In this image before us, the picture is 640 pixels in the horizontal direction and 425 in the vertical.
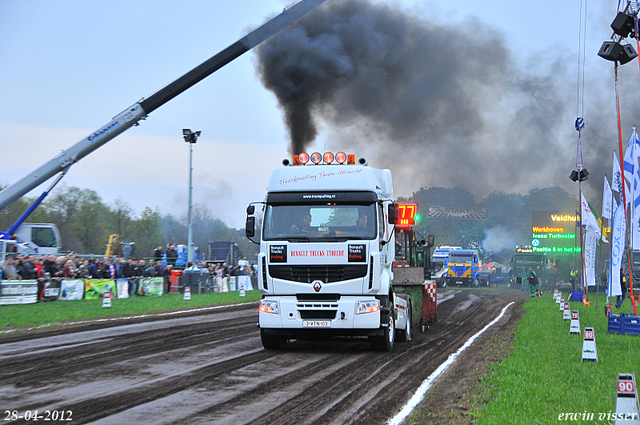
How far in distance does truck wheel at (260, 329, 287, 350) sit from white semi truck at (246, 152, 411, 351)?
3 cm

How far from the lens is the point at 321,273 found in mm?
12016

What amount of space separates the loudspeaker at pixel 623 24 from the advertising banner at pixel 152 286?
21509 mm

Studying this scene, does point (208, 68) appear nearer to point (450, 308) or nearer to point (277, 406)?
point (450, 308)

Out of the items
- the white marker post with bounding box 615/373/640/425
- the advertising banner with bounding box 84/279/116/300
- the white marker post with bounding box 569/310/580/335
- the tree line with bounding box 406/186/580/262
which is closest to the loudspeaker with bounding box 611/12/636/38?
the white marker post with bounding box 569/310/580/335

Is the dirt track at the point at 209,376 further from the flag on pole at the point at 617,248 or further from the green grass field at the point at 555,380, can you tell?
the flag on pole at the point at 617,248

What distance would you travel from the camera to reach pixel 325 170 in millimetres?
12953

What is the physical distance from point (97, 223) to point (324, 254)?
1953 inches

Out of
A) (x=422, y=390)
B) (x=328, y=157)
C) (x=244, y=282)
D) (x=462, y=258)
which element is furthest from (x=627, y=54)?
(x=462, y=258)

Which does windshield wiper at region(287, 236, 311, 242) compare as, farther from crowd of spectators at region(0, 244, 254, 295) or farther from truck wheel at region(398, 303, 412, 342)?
crowd of spectators at region(0, 244, 254, 295)

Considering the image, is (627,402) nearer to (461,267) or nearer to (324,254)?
(324,254)

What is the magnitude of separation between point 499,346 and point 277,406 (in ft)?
25.5

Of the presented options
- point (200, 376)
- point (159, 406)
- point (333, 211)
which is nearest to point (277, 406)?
point (159, 406)

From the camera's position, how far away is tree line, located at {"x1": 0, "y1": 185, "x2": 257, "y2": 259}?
55.9 meters

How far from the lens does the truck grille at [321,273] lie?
11.9m
